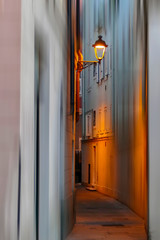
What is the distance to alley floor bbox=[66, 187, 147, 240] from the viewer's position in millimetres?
10602

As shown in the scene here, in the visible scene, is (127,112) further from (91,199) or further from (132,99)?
(91,199)

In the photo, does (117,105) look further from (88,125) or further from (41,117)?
(41,117)

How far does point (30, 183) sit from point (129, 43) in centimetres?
1188

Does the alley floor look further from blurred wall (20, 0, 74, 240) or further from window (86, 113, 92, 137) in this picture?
window (86, 113, 92, 137)

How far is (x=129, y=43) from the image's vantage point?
1634cm

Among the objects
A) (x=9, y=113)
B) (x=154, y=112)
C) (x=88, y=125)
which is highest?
(x=88, y=125)

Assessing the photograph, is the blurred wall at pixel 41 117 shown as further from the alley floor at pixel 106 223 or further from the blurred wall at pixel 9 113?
the alley floor at pixel 106 223

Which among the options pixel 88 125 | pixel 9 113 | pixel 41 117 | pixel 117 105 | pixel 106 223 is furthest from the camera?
pixel 88 125

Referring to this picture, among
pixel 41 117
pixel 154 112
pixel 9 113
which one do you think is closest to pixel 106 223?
pixel 154 112

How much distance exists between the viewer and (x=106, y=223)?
12750 millimetres

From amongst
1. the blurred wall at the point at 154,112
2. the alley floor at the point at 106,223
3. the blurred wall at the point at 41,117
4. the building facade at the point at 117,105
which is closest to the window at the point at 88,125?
the building facade at the point at 117,105

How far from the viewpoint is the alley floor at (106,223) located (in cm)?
1060

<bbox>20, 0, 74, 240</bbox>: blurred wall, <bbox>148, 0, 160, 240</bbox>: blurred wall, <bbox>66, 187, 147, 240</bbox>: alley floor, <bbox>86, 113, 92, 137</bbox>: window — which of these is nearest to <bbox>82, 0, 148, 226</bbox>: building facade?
<bbox>86, 113, 92, 137</bbox>: window

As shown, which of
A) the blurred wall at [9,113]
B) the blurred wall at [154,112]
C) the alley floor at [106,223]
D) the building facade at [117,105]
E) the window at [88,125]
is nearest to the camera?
the blurred wall at [9,113]
